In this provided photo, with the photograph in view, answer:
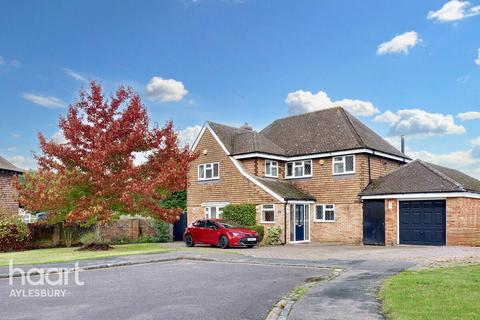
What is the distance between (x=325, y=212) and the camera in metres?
31.2

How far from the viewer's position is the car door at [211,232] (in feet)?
86.7

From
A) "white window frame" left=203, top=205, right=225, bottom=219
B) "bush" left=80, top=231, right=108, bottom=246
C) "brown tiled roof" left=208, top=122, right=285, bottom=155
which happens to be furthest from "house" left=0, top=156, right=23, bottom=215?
"brown tiled roof" left=208, top=122, right=285, bottom=155

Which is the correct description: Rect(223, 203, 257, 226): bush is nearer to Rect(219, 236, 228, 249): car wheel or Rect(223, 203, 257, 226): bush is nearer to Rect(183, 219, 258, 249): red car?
Rect(183, 219, 258, 249): red car

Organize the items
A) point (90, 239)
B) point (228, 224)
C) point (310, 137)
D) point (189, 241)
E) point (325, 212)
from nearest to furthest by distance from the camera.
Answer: point (228, 224) → point (90, 239) → point (189, 241) → point (325, 212) → point (310, 137)

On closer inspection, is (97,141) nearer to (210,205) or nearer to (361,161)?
(210,205)

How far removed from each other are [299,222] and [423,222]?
734cm

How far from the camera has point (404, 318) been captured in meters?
8.06

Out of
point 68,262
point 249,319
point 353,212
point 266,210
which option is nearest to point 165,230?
point 266,210

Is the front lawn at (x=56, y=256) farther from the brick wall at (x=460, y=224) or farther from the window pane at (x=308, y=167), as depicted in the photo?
the brick wall at (x=460, y=224)

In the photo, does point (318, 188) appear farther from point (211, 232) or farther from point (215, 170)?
point (211, 232)

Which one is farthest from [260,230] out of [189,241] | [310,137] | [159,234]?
[159,234]

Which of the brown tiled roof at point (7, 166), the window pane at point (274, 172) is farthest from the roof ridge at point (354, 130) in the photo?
the brown tiled roof at point (7, 166)

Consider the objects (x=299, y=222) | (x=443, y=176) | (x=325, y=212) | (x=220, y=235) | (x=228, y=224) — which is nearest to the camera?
(x=220, y=235)

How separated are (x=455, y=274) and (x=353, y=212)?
16006mm
